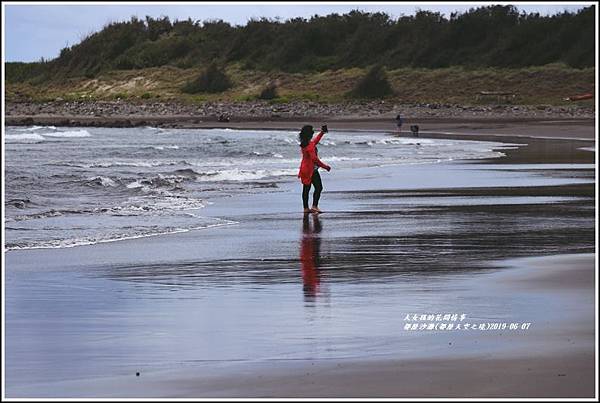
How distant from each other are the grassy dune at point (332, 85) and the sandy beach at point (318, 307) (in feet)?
146

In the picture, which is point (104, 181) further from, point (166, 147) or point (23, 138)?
point (23, 138)

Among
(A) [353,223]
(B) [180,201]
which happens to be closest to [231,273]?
(A) [353,223]

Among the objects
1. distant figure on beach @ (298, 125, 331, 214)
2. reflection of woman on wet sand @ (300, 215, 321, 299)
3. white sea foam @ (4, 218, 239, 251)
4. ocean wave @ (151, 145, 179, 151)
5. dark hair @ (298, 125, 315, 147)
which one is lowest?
ocean wave @ (151, 145, 179, 151)

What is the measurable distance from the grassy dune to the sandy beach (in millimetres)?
44607

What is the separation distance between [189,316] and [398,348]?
167 cm

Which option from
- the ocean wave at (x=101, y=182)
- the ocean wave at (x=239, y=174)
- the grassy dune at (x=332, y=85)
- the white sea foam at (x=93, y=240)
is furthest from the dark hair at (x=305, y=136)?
the grassy dune at (x=332, y=85)

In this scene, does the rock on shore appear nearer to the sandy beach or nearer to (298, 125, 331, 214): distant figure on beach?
(298, 125, 331, 214): distant figure on beach

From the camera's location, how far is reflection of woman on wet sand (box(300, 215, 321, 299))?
9430mm

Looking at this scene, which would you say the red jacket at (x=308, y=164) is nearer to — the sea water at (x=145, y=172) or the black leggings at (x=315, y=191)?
the black leggings at (x=315, y=191)

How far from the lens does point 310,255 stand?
11.5 metres

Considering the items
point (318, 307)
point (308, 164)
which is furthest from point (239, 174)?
point (318, 307)

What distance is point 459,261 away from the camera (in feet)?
35.6

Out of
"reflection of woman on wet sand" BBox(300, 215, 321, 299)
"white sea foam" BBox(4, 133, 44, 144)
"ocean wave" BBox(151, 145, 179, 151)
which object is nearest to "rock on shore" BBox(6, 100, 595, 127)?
"white sea foam" BBox(4, 133, 44, 144)

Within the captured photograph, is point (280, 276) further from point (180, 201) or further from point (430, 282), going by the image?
point (180, 201)
